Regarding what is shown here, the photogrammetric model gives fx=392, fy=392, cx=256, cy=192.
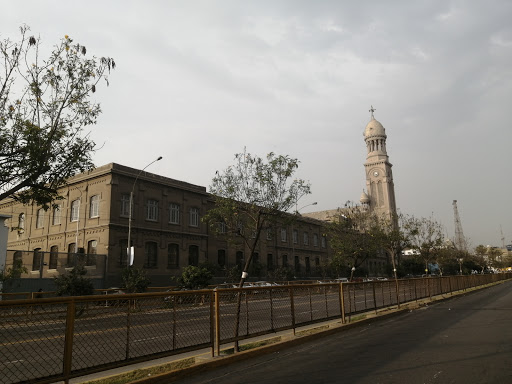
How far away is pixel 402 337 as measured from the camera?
1000cm

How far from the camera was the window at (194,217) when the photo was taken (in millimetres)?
38500

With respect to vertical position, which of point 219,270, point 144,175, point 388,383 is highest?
point 144,175

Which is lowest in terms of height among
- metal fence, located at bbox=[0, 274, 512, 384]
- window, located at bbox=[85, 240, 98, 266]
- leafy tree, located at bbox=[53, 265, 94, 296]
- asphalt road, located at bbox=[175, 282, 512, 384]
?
asphalt road, located at bbox=[175, 282, 512, 384]


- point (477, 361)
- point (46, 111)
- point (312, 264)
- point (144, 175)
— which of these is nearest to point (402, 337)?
point (477, 361)

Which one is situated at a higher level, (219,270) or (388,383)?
(219,270)

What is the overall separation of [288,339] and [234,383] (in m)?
3.27

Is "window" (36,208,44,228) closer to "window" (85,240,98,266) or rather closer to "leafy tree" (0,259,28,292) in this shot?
"window" (85,240,98,266)

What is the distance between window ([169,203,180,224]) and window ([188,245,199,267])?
3.09 metres

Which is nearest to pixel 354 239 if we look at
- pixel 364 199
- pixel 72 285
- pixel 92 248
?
pixel 92 248

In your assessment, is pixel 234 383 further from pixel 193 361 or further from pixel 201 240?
pixel 201 240

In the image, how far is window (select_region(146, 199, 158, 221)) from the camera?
3453cm

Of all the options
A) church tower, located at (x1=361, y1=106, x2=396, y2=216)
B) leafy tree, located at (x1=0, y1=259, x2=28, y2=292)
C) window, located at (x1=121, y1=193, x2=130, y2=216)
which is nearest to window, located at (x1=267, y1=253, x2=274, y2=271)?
window, located at (x1=121, y1=193, x2=130, y2=216)

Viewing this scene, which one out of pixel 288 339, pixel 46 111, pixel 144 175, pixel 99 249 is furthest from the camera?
pixel 144 175

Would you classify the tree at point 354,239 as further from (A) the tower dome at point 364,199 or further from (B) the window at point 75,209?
(A) the tower dome at point 364,199
